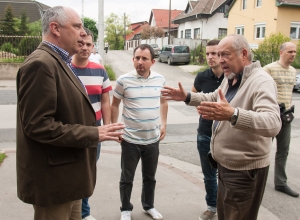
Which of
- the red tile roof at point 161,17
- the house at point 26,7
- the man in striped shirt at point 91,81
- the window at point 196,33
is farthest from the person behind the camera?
the red tile roof at point 161,17

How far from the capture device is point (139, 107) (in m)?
3.44

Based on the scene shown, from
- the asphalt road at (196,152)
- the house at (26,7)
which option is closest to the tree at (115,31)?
the house at (26,7)

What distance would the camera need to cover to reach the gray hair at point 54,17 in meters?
2.08

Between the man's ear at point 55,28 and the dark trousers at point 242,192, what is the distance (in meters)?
1.74

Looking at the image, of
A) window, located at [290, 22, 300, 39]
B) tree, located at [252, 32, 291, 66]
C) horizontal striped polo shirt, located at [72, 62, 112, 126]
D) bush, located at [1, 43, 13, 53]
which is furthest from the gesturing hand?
window, located at [290, 22, 300, 39]

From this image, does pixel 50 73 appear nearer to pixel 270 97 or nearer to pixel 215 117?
pixel 215 117

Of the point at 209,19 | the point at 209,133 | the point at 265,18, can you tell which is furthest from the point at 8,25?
the point at 209,133

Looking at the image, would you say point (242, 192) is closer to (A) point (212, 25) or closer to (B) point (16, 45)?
(B) point (16, 45)

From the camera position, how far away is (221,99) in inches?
86.7

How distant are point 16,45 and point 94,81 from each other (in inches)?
649

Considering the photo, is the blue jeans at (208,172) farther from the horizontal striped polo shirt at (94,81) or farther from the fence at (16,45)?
the fence at (16,45)

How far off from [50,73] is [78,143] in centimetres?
47

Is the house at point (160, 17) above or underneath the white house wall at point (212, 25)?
above

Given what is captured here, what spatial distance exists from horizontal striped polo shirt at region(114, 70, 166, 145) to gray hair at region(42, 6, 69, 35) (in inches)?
56.6
